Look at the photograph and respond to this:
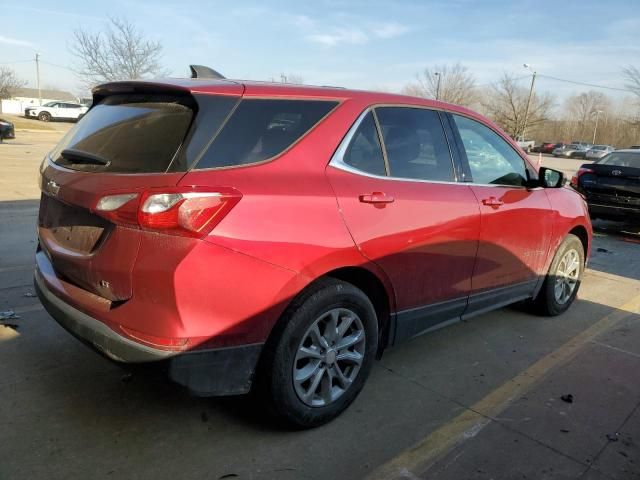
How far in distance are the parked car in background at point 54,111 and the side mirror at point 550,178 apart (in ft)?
148

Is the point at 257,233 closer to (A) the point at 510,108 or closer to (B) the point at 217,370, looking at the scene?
(B) the point at 217,370

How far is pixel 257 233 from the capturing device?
2.44m

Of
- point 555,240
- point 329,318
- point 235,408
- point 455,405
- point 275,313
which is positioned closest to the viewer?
point 275,313

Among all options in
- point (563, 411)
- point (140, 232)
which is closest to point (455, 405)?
point (563, 411)

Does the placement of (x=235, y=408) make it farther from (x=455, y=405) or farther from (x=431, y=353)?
(x=431, y=353)

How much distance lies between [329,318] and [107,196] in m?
1.25

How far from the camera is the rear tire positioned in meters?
4.78

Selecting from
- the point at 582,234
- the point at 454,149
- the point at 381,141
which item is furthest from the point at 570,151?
the point at 381,141

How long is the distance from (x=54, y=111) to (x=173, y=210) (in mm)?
48120

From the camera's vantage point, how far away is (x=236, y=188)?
2.42 metres

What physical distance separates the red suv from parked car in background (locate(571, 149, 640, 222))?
6382 millimetres

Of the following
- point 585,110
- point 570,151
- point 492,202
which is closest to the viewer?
point 492,202

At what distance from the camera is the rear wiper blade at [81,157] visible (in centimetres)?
263

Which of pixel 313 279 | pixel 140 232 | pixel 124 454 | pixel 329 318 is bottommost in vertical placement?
pixel 124 454
